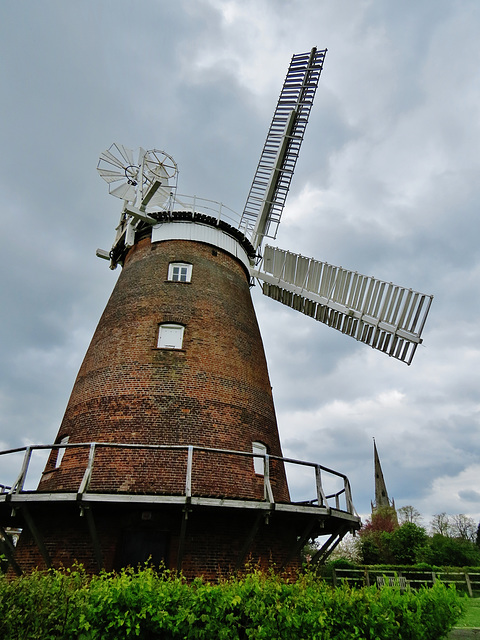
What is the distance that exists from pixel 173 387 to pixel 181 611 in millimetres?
5062

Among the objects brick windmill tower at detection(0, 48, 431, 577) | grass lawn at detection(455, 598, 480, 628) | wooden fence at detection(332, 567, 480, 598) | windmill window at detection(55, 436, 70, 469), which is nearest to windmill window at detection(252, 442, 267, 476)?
brick windmill tower at detection(0, 48, 431, 577)

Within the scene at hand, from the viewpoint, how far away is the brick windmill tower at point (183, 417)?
314 inches

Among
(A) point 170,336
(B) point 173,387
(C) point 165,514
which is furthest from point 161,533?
(A) point 170,336

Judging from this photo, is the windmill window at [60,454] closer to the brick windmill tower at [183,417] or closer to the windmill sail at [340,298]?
the brick windmill tower at [183,417]

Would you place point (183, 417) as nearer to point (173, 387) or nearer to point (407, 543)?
point (173, 387)

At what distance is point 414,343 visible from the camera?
11445 millimetres

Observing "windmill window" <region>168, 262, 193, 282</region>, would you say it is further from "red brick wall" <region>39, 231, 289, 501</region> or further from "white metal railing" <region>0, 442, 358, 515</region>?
"white metal railing" <region>0, 442, 358, 515</region>

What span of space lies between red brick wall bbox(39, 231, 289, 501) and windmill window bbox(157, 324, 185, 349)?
150 mm

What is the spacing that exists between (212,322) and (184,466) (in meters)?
3.77

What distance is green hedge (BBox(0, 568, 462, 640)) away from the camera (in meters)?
4.84

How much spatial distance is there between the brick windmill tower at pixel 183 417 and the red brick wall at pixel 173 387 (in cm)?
3

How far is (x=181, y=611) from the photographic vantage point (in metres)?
5.08

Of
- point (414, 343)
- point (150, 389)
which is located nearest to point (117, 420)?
point (150, 389)

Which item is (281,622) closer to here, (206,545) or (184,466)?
(206,545)
